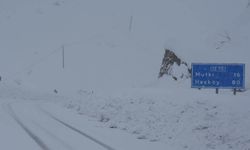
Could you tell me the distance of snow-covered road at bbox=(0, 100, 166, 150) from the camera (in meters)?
14.9

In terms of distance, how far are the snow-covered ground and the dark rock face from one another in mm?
438

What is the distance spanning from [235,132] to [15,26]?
6740 centimetres

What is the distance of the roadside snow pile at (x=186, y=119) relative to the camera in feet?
47.8

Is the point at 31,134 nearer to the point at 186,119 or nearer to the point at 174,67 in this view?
the point at 186,119

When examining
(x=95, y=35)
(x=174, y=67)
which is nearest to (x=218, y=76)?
(x=174, y=67)

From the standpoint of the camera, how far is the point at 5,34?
253ft

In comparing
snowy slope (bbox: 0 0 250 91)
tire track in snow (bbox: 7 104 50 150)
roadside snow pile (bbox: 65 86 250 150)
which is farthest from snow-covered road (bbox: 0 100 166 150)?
snowy slope (bbox: 0 0 250 91)

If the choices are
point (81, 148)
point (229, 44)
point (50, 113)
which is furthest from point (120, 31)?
point (81, 148)

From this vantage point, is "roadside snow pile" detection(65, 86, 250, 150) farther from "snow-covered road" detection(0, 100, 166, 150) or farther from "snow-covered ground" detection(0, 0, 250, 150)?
"snow-covered road" detection(0, 100, 166, 150)

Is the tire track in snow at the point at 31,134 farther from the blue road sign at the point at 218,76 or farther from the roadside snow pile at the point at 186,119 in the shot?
the blue road sign at the point at 218,76

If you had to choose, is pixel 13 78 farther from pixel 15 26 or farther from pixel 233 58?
pixel 233 58

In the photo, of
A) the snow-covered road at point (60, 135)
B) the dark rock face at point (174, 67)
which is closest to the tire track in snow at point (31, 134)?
the snow-covered road at point (60, 135)

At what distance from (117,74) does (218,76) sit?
41.5 metres

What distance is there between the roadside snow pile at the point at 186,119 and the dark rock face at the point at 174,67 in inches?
310
